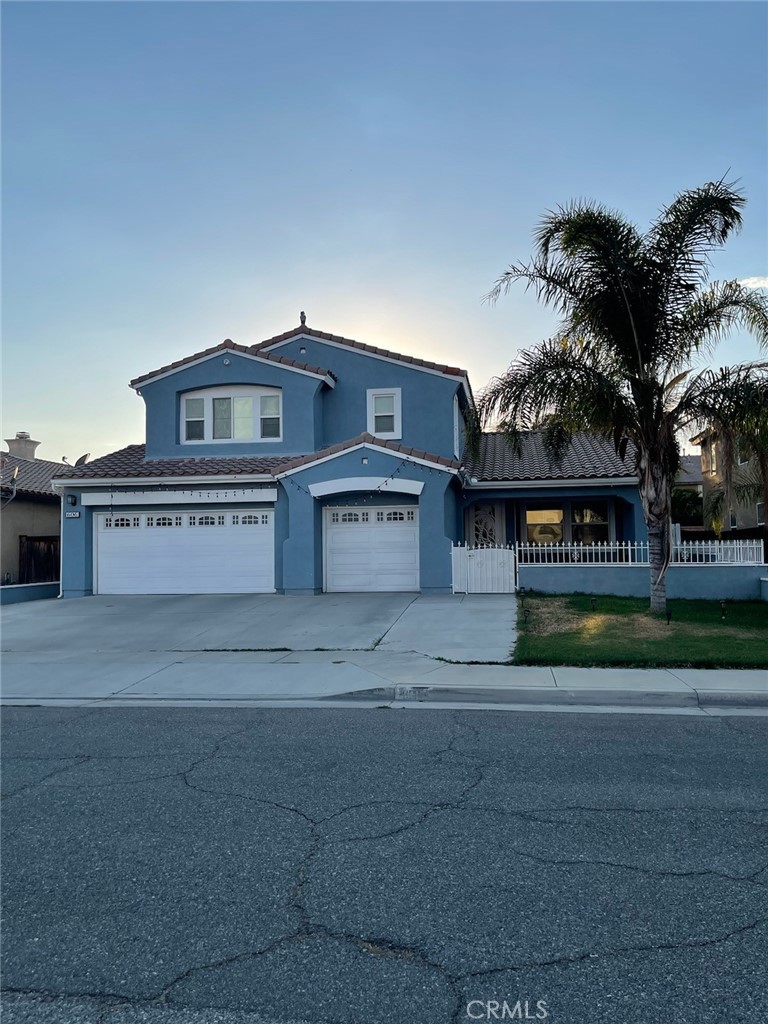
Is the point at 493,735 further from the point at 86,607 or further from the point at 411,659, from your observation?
the point at 86,607

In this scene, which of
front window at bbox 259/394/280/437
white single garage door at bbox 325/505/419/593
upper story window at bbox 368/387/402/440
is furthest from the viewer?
upper story window at bbox 368/387/402/440

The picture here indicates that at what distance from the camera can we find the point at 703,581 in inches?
744

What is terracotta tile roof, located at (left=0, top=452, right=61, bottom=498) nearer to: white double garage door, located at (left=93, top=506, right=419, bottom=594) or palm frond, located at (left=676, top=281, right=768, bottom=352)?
white double garage door, located at (left=93, top=506, right=419, bottom=594)

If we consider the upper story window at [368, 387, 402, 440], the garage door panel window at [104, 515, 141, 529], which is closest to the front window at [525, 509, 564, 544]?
the upper story window at [368, 387, 402, 440]

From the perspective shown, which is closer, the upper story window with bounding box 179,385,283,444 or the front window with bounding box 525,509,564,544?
the upper story window with bounding box 179,385,283,444

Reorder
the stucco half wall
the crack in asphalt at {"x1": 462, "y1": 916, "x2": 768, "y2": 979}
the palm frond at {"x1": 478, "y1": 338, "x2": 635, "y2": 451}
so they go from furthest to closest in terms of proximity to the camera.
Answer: the stucco half wall, the palm frond at {"x1": 478, "y1": 338, "x2": 635, "y2": 451}, the crack in asphalt at {"x1": 462, "y1": 916, "x2": 768, "y2": 979}

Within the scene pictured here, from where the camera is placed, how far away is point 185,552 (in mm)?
21391

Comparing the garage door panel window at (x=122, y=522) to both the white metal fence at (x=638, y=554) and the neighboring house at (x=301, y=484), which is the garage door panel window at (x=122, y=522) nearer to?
the neighboring house at (x=301, y=484)

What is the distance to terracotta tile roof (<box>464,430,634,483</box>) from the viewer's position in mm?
22158

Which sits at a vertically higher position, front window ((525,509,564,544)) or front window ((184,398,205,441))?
front window ((184,398,205,441))

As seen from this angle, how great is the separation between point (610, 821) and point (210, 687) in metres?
6.23

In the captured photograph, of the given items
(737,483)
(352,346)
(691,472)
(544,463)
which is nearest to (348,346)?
(352,346)

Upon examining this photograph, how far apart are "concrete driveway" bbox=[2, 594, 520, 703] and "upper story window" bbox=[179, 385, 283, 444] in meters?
5.47

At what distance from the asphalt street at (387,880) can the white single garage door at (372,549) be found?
13.2 metres
